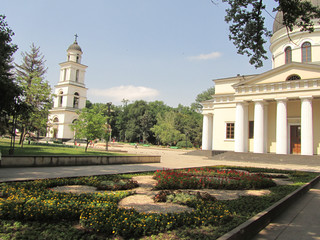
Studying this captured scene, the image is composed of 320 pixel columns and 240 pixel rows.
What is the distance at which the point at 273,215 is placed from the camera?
570 centimetres

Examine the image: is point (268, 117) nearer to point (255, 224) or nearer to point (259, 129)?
point (259, 129)

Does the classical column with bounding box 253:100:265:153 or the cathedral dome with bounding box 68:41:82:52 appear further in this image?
the cathedral dome with bounding box 68:41:82:52

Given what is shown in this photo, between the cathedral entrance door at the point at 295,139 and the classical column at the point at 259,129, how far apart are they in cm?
374

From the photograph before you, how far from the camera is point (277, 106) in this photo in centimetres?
2719

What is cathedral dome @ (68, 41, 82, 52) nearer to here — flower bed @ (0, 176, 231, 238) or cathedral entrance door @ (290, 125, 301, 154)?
cathedral entrance door @ (290, 125, 301, 154)

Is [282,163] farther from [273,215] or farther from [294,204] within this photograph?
[273,215]

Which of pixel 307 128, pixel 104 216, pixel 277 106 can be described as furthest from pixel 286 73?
pixel 104 216

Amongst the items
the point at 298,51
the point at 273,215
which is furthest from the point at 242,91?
the point at 273,215

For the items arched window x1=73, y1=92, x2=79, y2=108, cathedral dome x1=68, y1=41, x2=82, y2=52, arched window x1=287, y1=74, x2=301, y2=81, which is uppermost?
cathedral dome x1=68, y1=41, x2=82, y2=52

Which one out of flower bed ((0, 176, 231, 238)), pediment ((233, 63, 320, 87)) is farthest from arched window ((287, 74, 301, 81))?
flower bed ((0, 176, 231, 238))

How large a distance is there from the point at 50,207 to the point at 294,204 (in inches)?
271

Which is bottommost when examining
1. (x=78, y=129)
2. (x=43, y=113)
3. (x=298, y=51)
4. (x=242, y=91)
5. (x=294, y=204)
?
(x=294, y=204)

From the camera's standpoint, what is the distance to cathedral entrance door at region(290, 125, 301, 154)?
28270 millimetres

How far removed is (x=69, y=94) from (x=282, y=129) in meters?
48.0
